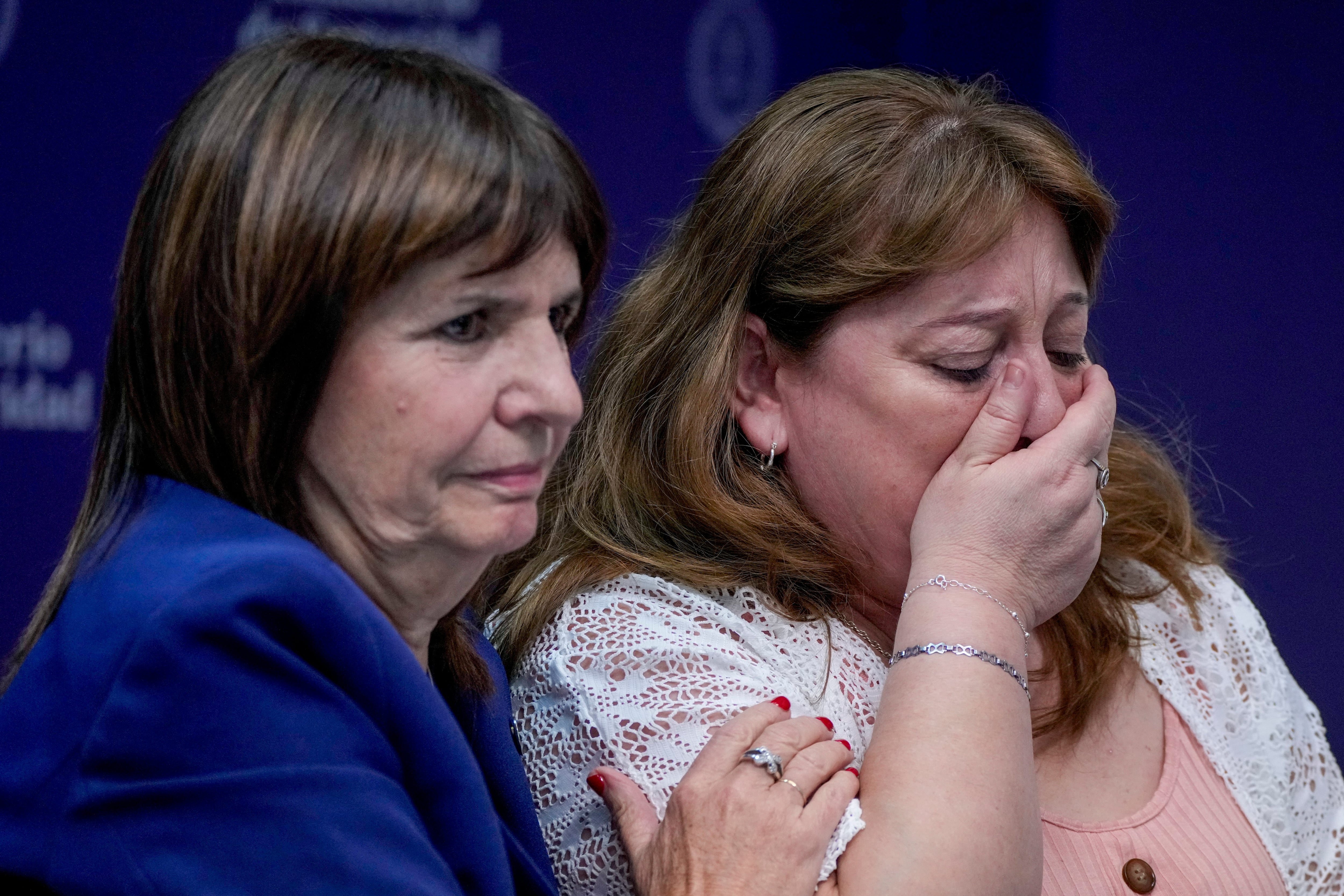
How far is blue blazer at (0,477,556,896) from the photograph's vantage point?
95 centimetres

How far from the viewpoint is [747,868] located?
129 cm

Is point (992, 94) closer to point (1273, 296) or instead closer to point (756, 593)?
point (756, 593)

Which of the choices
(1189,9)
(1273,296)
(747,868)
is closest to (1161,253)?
(1273,296)

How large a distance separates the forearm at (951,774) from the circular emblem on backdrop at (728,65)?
161cm

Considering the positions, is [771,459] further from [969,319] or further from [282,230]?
[282,230]

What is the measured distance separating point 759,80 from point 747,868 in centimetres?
204

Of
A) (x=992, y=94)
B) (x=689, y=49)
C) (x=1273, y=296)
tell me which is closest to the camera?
(x=992, y=94)

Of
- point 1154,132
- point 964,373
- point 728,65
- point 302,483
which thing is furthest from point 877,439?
point 1154,132

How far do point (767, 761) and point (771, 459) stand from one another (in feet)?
1.66

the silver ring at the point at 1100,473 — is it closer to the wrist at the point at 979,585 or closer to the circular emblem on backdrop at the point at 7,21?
the wrist at the point at 979,585

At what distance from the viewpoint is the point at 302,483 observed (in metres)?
1.12

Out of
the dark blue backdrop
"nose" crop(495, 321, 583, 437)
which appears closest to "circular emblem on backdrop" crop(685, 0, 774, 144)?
the dark blue backdrop

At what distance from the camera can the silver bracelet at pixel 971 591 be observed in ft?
5.08

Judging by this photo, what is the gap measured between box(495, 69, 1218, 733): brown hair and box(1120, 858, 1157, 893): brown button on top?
0.65 ft
